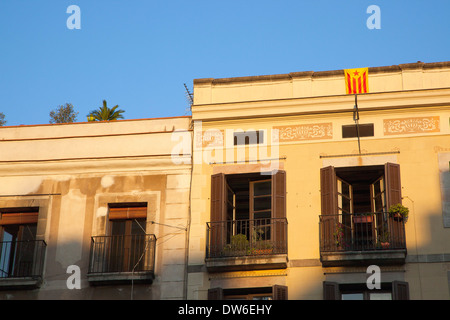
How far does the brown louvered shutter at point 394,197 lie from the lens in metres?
20.4

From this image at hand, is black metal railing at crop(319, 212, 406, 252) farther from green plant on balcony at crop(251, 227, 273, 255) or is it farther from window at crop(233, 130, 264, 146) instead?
window at crop(233, 130, 264, 146)

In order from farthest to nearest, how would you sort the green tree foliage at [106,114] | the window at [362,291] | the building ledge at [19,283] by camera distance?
the green tree foliage at [106,114] → the building ledge at [19,283] → the window at [362,291]

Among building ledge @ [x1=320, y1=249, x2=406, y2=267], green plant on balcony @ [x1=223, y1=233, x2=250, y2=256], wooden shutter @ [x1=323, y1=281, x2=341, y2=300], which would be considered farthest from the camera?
green plant on balcony @ [x1=223, y1=233, x2=250, y2=256]

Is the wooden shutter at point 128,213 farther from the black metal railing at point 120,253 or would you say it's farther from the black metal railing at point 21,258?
the black metal railing at point 21,258

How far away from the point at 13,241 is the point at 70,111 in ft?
56.7

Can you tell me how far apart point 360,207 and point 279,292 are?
10.9 feet

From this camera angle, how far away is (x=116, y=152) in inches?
906

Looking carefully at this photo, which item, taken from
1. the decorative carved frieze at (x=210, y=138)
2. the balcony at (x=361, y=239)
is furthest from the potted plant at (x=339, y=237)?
the decorative carved frieze at (x=210, y=138)

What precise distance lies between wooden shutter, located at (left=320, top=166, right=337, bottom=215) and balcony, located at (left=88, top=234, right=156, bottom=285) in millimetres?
4229

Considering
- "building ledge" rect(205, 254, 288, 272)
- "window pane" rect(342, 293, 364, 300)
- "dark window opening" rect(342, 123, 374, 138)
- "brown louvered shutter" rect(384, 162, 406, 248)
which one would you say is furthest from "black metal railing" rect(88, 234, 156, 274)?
"brown louvered shutter" rect(384, 162, 406, 248)

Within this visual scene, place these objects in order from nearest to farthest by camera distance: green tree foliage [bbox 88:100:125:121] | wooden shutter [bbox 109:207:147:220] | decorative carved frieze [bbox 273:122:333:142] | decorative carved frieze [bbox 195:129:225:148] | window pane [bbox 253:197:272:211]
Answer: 1. window pane [bbox 253:197:272:211]
2. decorative carved frieze [bbox 273:122:333:142]
3. wooden shutter [bbox 109:207:147:220]
4. decorative carved frieze [bbox 195:129:225:148]
5. green tree foliage [bbox 88:100:125:121]

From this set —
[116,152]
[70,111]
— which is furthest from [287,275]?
[70,111]

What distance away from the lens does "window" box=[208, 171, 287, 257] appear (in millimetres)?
21062

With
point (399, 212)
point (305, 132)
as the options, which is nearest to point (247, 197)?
point (305, 132)
